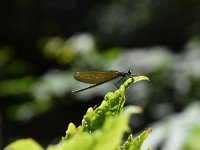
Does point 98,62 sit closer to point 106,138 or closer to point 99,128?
point 99,128

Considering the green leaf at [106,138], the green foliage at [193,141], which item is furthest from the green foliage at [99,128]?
the green foliage at [193,141]

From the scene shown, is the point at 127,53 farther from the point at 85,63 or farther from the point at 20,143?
the point at 20,143

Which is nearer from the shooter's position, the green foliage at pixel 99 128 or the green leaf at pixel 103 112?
the green foliage at pixel 99 128

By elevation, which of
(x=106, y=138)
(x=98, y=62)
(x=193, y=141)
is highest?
(x=98, y=62)

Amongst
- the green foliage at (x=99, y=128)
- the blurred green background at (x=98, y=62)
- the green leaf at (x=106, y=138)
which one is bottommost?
the green leaf at (x=106, y=138)

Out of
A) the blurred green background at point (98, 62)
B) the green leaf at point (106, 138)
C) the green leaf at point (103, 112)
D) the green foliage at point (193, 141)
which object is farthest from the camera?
the blurred green background at point (98, 62)

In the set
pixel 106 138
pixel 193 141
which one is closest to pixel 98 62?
pixel 193 141

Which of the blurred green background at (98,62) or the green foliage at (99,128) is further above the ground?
the blurred green background at (98,62)

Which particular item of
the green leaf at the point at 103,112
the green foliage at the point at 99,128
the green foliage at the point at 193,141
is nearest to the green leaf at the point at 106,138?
the green foliage at the point at 99,128

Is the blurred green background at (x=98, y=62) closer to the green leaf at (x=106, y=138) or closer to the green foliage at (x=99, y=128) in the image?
the green foliage at (x=99, y=128)

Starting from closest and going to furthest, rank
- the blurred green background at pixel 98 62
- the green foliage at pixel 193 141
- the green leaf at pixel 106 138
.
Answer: the green leaf at pixel 106 138, the green foliage at pixel 193 141, the blurred green background at pixel 98 62
